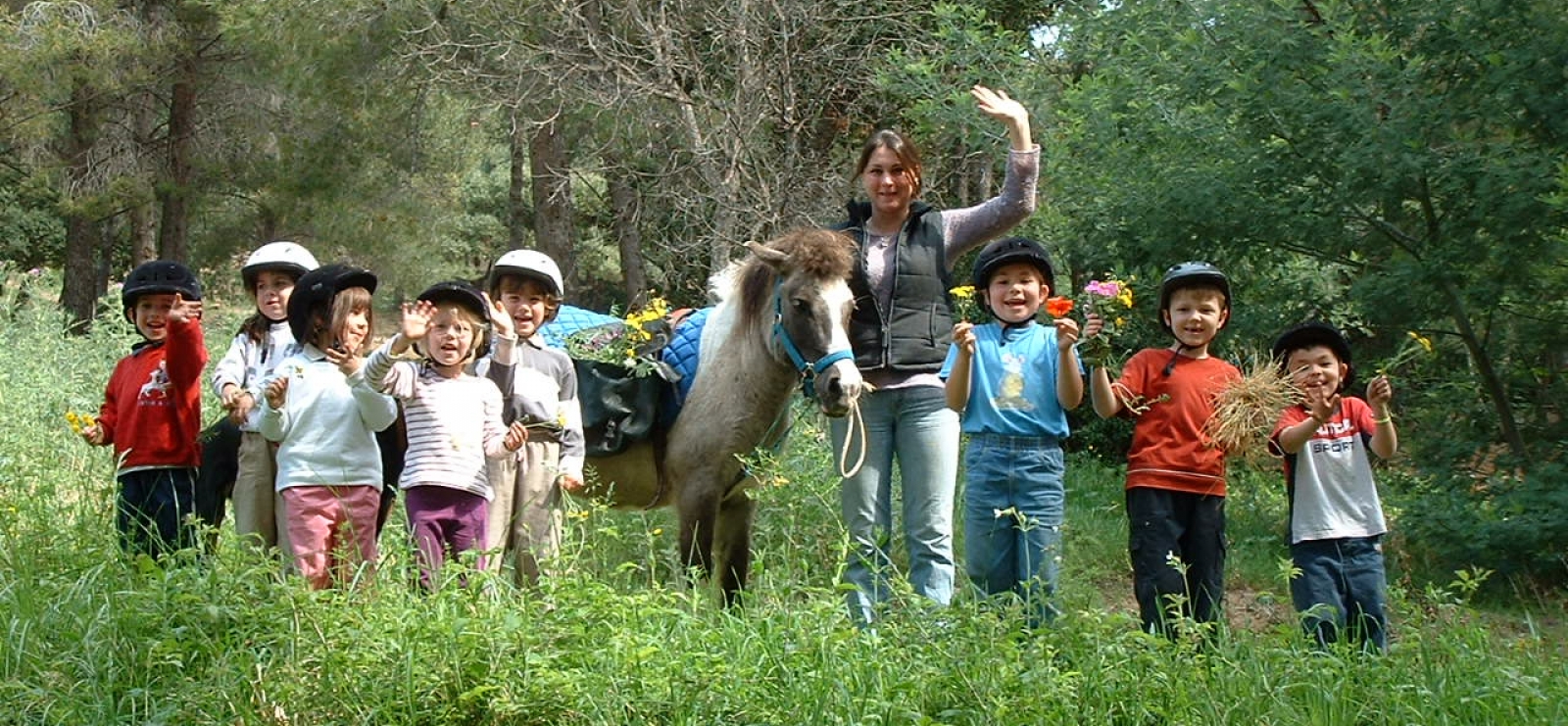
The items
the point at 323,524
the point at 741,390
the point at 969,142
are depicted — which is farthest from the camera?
the point at 969,142

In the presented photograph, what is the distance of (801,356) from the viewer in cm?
523

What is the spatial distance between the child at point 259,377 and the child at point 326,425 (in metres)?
0.12

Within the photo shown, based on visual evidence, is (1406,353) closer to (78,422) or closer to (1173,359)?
(1173,359)

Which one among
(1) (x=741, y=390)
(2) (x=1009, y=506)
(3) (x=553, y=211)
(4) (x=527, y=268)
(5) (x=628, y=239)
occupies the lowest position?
(2) (x=1009, y=506)

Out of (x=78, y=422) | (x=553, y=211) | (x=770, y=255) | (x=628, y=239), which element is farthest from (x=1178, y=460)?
(x=628, y=239)

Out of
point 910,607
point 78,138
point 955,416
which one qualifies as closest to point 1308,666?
point 910,607

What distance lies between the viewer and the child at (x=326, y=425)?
4820 mm

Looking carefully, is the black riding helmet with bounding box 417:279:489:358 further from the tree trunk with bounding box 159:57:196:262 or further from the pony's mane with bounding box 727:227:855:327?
the tree trunk with bounding box 159:57:196:262

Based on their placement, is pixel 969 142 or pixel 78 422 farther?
pixel 969 142

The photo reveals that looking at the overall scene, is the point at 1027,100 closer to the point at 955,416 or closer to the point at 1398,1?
the point at 1398,1

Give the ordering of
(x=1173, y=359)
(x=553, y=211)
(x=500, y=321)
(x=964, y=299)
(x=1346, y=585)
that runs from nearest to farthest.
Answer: (x=1346, y=585), (x=1173, y=359), (x=500, y=321), (x=964, y=299), (x=553, y=211)

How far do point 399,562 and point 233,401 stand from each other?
97 cm

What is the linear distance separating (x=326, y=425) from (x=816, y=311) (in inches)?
68.7

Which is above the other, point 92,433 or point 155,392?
point 155,392
